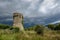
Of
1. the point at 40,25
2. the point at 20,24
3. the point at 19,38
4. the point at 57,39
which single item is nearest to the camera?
the point at 19,38

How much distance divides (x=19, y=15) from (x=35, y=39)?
32.1m

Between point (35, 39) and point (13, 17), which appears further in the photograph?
point (13, 17)

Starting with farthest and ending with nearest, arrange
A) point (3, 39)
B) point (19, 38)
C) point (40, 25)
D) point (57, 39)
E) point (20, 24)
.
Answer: point (20, 24) → point (40, 25) → point (57, 39) → point (19, 38) → point (3, 39)

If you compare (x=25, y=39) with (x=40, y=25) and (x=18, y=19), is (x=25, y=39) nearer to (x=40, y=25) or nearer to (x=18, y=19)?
(x=40, y=25)

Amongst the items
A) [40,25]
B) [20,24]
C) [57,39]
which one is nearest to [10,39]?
[57,39]

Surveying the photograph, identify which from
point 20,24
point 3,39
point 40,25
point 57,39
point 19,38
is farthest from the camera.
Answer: point 20,24

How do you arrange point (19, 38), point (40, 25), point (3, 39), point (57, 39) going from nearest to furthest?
point (3, 39), point (19, 38), point (57, 39), point (40, 25)

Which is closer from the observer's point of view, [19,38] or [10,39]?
[10,39]

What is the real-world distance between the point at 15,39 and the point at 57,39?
337 centimetres

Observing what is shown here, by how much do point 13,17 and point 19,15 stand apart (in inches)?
56.4

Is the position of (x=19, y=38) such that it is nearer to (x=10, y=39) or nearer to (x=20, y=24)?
(x=10, y=39)

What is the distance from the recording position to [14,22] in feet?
136

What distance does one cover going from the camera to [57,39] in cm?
1139

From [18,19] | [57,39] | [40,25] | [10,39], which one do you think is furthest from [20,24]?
[10,39]
